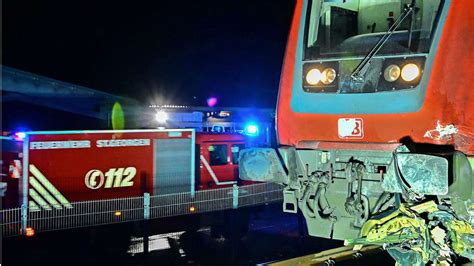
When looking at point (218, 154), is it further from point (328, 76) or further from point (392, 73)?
point (392, 73)

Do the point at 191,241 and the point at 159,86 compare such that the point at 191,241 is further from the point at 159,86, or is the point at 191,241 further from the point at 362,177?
the point at 159,86

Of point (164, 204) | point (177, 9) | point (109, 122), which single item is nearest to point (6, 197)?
point (164, 204)

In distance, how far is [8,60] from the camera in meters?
19.5

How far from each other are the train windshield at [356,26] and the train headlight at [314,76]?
6.3 inches

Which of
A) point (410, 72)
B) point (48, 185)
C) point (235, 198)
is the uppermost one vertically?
point (410, 72)

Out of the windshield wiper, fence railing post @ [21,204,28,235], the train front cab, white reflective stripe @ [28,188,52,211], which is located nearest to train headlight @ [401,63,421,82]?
the train front cab

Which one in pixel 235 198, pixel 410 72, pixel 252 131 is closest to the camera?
pixel 410 72

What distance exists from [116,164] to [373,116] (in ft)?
24.3

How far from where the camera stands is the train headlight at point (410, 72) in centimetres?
461

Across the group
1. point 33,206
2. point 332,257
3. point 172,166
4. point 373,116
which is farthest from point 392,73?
point 172,166

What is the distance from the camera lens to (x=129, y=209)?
10.1 metres

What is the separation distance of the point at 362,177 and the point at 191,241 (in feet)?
21.3

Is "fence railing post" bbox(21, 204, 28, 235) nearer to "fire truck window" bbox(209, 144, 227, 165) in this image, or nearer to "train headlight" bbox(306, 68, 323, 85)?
"fire truck window" bbox(209, 144, 227, 165)

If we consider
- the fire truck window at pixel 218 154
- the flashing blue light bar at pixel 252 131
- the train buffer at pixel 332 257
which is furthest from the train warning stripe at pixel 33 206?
the train buffer at pixel 332 257
